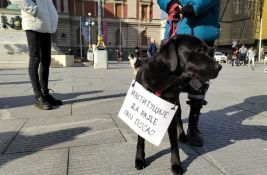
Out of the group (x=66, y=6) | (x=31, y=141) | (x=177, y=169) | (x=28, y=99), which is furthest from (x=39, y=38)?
(x=66, y=6)

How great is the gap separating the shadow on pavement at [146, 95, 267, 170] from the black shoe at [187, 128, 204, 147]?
0.17 ft

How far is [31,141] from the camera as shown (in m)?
3.27

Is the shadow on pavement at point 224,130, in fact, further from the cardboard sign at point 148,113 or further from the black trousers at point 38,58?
the black trousers at point 38,58

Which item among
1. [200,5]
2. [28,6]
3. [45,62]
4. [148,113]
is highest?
[28,6]

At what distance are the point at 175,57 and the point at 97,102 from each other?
3408 mm

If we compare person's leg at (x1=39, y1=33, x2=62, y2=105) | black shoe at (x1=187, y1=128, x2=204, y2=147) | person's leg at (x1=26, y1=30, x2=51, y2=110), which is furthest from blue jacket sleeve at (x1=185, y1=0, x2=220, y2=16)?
person's leg at (x1=39, y1=33, x2=62, y2=105)

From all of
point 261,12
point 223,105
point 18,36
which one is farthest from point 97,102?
point 261,12

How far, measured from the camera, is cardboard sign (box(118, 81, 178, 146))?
99.2 inches

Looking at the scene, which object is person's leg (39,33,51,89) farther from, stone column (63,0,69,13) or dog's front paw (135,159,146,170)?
stone column (63,0,69,13)

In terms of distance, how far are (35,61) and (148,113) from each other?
292 centimetres

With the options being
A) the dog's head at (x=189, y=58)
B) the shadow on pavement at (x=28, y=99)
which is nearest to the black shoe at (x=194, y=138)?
the dog's head at (x=189, y=58)

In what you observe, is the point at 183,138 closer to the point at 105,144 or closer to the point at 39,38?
the point at 105,144

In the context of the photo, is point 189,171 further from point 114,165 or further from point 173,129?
point 114,165

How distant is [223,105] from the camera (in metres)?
5.39
